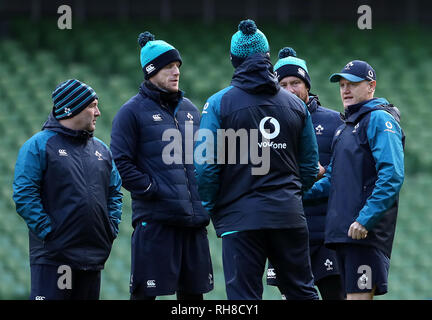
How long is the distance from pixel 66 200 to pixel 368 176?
1.93 m

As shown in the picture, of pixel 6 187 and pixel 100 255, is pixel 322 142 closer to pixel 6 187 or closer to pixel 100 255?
pixel 100 255

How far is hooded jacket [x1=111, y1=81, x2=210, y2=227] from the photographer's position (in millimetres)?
5633

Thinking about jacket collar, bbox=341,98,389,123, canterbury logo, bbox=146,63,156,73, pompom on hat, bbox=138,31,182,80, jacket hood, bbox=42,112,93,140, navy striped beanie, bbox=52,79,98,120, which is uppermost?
pompom on hat, bbox=138,31,182,80

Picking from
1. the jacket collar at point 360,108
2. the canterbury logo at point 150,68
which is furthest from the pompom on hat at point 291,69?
the canterbury logo at point 150,68

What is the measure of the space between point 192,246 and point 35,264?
107 centimetres

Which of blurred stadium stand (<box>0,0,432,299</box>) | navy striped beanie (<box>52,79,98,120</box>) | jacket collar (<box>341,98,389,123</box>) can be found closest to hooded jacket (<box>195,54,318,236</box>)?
jacket collar (<box>341,98,389,123</box>)

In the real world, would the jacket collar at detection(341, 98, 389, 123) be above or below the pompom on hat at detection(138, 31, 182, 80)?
below

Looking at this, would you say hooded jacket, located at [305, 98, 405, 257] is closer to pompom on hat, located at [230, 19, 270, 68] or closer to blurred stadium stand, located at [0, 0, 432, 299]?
pompom on hat, located at [230, 19, 270, 68]

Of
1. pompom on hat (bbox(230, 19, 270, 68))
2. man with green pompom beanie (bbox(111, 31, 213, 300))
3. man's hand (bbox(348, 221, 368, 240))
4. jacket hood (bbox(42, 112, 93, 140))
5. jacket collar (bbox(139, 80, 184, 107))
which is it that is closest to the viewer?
pompom on hat (bbox(230, 19, 270, 68))

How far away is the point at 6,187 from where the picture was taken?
1174cm

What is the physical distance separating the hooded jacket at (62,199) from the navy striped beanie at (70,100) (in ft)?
0.28

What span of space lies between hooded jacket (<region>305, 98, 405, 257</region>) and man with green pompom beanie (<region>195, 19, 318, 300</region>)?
1.58 feet

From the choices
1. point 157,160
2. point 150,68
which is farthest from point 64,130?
point 150,68

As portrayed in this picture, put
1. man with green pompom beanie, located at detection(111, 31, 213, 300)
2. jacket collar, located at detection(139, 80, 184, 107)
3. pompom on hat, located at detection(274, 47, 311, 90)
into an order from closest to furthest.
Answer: man with green pompom beanie, located at detection(111, 31, 213, 300)
jacket collar, located at detection(139, 80, 184, 107)
pompom on hat, located at detection(274, 47, 311, 90)
